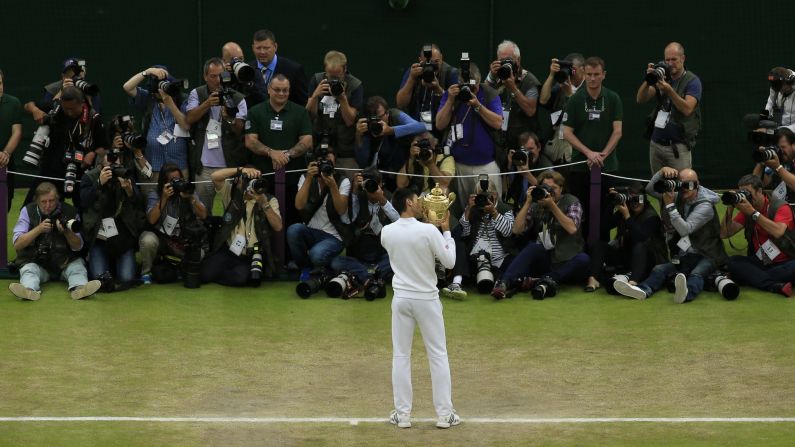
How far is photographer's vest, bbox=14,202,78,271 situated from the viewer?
14.1 meters

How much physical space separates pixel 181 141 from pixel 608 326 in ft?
17.1

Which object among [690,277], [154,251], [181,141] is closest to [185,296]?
[154,251]

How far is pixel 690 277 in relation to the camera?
1410 centimetres

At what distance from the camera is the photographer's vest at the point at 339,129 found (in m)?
14.9

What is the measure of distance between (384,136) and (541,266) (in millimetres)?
2237

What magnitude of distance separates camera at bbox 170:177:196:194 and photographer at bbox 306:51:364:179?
1.61 m

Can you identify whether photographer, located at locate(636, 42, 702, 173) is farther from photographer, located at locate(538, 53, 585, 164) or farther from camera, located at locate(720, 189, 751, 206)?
camera, located at locate(720, 189, 751, 206)

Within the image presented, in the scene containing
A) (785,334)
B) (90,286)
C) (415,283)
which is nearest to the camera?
(415,283)

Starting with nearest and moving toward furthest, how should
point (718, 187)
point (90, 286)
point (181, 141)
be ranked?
point (90, 286), point (181, 141), point (718, 187)

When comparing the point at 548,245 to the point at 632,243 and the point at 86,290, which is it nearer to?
the point at 632,243

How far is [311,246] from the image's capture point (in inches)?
578

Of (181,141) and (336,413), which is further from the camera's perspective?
(181,141)

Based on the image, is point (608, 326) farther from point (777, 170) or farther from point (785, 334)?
point (777, 170)

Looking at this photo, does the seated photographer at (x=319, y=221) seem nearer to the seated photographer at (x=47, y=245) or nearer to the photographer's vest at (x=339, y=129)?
the photographer's vest at (x=339, y=129)
